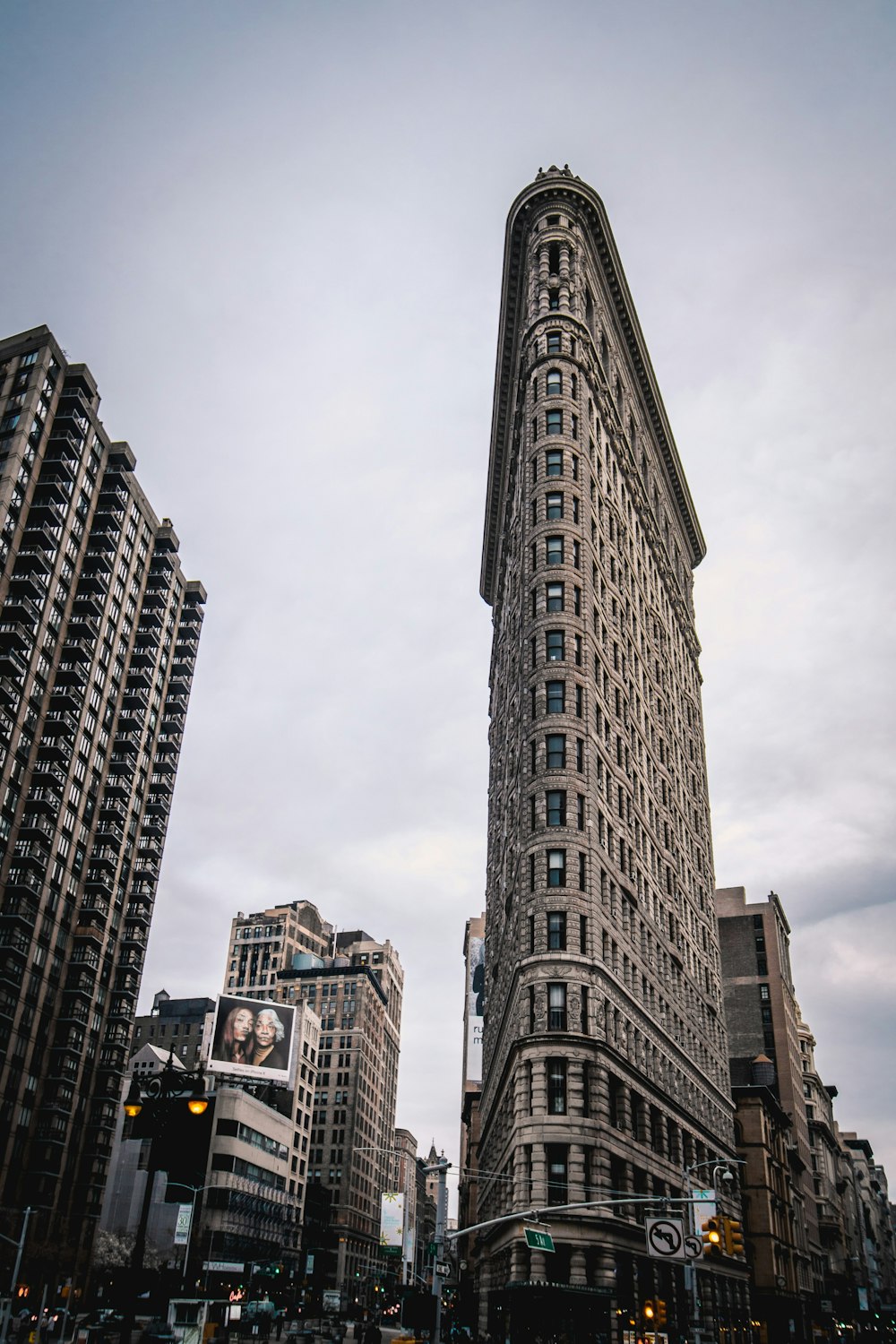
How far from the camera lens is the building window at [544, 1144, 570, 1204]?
4678 centimetres

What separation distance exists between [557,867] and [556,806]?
3.56m

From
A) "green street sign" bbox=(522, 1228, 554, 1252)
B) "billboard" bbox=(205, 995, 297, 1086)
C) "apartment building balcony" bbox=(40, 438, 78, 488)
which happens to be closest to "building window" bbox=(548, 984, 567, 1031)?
"green street sign" bbox=(522, 1228, 554, 1252)

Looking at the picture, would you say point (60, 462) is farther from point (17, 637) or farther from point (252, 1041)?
point (252, 1041)

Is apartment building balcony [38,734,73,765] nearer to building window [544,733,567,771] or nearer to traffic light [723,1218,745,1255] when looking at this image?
building window [544,733,567,771]

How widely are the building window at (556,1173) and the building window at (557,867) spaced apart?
12969 millimetres

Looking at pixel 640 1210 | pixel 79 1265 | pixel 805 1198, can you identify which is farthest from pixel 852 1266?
pixel 640 1210

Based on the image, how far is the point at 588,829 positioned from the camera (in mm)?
57938

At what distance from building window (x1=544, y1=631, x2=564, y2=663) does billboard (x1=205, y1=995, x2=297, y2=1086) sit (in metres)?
78.8

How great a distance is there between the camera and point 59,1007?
316ft

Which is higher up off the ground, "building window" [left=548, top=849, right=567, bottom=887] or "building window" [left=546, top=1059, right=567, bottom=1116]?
"building window" [left=548, top=849, right=567, bottom=887]

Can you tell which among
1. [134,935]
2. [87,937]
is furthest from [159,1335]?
[134,935]

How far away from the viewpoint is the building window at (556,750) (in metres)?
59.3

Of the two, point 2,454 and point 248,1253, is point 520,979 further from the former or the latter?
point 248,1253

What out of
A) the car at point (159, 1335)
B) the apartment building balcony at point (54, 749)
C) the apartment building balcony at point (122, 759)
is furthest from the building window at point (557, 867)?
the apartment building balcony at point (122, 759)
